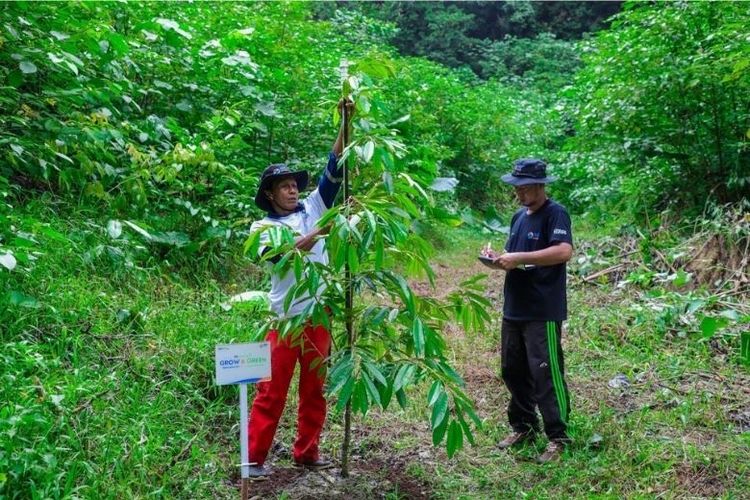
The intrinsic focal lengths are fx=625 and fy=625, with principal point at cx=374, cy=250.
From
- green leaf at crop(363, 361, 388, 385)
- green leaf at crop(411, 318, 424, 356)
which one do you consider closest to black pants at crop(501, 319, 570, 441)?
green leaf at crop(411, 318, 424, 356)

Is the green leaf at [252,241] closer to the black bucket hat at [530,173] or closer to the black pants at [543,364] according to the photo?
the black bucket hat at [530,173]

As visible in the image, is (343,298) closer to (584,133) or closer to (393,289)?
(393,289)

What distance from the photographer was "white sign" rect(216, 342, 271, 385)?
2.58m

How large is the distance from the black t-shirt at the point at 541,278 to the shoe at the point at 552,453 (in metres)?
0.68

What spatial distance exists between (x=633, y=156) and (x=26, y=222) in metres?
5.87

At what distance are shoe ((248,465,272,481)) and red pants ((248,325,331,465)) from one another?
0.09ft

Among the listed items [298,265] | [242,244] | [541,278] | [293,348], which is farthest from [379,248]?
[242,244]

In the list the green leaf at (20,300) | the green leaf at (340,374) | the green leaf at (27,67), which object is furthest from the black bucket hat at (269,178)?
the green leaf at (27,67)

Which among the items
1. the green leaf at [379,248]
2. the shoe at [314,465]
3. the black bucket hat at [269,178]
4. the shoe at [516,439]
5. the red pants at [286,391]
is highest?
the black bucket hat at [269,178]

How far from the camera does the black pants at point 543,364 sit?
334cm

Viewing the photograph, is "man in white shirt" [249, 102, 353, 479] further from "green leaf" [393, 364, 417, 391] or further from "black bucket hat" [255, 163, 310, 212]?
"green leaf" [393, 364, 417, 391]

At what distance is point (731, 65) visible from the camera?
532cm

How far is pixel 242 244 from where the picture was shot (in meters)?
5.09

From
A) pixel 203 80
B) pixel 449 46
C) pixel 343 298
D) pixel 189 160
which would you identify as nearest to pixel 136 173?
pixel 189 160
